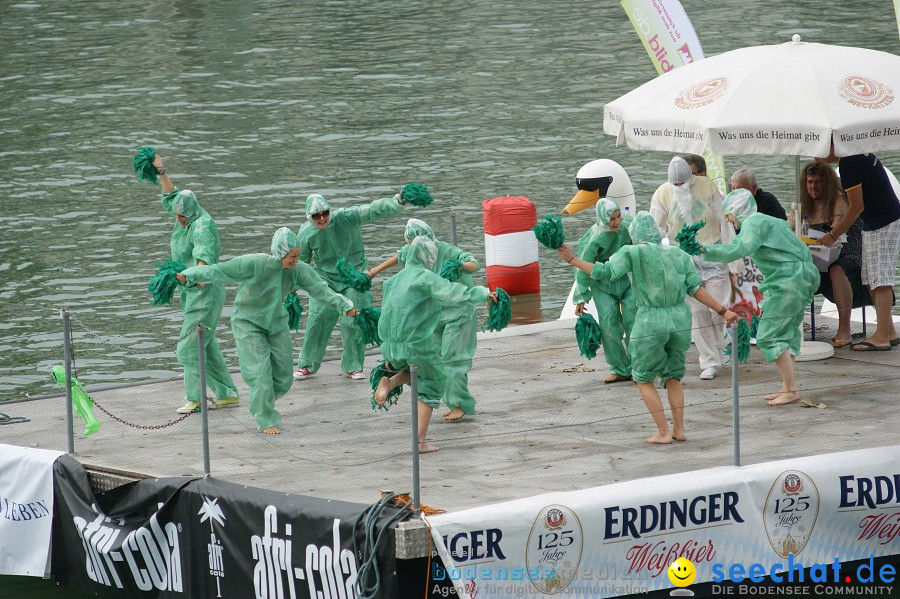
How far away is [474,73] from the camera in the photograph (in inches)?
1095

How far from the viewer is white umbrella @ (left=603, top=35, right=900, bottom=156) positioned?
10.8 m

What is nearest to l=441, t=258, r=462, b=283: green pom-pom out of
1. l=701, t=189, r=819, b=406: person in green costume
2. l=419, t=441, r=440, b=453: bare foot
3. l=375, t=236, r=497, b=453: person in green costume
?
l=375, t=236, r=497, b=453: person in green costume

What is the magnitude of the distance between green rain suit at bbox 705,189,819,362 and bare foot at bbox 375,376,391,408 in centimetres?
253

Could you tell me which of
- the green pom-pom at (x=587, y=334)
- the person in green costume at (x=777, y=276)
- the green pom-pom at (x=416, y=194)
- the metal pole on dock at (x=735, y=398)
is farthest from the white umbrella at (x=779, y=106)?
the metal pole on dock at (x=735, y=398)

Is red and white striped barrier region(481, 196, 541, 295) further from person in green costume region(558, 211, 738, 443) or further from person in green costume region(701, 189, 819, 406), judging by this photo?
person in green costume region(558, 211, 738, 443)

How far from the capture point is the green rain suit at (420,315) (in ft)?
33.6

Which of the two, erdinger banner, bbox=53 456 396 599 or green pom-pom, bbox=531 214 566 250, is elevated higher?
green pom-pom, bbox=531 214 566 250

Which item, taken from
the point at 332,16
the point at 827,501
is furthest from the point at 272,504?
the point at 332,16

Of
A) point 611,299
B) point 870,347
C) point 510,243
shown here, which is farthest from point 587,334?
point 510,243

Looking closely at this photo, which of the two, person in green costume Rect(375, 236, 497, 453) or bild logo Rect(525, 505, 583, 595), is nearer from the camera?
bild logo Rect(525, 505, 583, 595)

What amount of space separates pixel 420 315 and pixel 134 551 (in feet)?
8.21

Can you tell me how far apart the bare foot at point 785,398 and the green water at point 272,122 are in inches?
221

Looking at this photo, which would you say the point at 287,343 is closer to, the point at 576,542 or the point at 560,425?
the point at 560,425

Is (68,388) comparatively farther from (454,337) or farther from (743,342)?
(743,342)
